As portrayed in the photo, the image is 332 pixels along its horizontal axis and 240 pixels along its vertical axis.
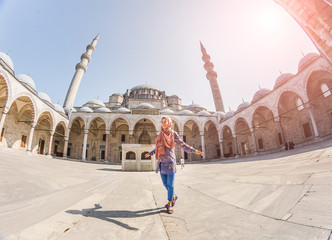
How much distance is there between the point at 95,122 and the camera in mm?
23438

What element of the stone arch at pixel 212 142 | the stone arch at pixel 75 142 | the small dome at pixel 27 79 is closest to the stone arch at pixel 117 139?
the stone arch at pixel 75 142

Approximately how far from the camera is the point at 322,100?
43.6 feet

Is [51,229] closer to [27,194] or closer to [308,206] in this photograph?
[27,194]

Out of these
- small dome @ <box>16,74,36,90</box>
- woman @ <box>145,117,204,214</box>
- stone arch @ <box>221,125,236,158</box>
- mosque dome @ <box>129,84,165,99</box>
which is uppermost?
mosque dome @ <box>129,84,165,99</box>

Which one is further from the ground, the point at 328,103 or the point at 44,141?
the point at 328,103

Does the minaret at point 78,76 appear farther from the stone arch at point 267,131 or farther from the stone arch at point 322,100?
the stone arch at point 322,100

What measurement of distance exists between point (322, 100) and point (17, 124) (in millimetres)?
30697

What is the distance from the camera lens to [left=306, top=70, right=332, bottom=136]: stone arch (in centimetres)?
1267

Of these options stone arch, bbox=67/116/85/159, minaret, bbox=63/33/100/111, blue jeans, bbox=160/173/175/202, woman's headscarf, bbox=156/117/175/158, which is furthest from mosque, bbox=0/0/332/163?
blue jeans, bbox=160/173/175/202

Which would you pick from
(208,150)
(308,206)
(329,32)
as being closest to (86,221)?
(308,206)

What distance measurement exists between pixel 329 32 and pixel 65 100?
96.3ft

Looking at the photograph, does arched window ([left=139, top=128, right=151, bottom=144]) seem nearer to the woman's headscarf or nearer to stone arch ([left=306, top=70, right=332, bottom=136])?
stone arch ([left=306, top=70, right=332, bottom=136])

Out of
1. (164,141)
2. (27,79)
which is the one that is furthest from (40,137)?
(164,141)

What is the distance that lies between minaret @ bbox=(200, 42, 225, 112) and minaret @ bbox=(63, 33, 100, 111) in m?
24.8
